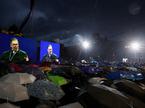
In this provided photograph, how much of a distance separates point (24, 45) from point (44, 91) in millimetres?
7144

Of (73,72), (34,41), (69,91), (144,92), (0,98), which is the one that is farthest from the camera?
(34,41)

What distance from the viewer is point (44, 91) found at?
18.7ft

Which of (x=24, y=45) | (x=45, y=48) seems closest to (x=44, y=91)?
(x=24, y=45)

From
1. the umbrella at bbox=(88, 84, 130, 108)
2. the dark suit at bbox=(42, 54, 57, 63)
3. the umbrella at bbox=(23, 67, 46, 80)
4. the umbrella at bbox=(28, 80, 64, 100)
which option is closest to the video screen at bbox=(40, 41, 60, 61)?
the dark suit at bbox=(42, 54, 57, 63)

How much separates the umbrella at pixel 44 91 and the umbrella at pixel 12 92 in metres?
0.33

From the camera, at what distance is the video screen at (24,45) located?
36.2ft

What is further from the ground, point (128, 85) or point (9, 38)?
point (9, 38)

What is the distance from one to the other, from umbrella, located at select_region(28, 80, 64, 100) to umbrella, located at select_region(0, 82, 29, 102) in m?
0.33

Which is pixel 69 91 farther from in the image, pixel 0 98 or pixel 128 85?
pixel 0 98

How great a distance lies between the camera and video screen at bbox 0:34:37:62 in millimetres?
11031

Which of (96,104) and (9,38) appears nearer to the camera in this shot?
(96,104)

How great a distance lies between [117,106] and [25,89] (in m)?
2.75

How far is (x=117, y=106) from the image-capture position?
4.91m

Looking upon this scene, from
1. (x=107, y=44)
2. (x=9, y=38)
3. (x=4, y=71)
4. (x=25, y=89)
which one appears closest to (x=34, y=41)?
(x=9, y=38)
